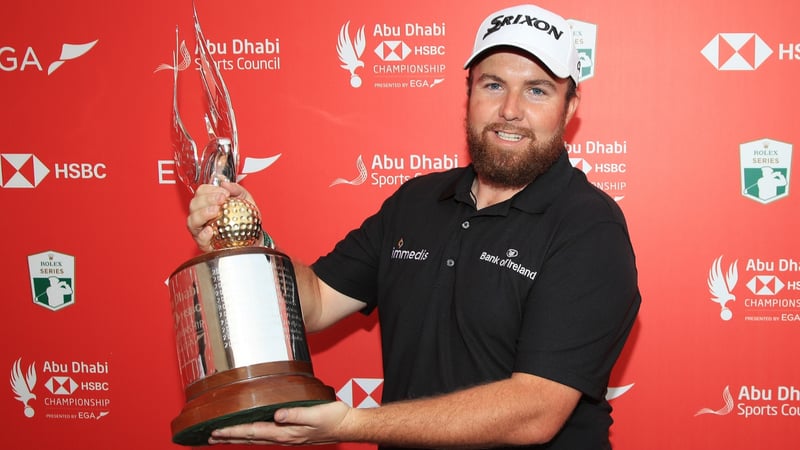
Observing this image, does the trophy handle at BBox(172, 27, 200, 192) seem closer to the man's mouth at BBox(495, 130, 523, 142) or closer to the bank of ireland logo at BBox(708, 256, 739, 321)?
the man's mouth at BBox(495, 130, 523, 142)

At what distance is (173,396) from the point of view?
80.7 inches

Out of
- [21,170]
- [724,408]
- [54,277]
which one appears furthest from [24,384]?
[724,408]

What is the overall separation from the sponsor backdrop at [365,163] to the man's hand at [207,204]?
0.66 m

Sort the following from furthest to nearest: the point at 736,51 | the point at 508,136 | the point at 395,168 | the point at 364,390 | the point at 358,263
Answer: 1. the point at 364,390
2. the point at 395,168
3. the point at 736,51
4. the point at 358,263
5. the point at 508,136

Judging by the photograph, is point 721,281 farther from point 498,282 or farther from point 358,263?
point 358,263

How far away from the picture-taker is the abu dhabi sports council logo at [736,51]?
5.84 feet

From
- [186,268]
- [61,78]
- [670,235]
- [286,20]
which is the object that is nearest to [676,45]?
[670,235]

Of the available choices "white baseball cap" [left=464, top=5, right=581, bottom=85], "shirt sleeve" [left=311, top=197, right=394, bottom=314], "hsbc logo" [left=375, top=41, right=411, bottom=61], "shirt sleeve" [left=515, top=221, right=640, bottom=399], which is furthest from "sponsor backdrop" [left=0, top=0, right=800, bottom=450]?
"shirt sleeve" [left=515, top=221, right=640, bottom=399]

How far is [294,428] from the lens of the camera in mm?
1108

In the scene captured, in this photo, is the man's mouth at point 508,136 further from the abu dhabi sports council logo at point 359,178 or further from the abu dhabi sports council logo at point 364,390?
the abu dhabi sports council logo at point 364,390

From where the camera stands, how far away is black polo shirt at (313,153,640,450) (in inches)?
48.6

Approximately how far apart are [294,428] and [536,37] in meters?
0.86

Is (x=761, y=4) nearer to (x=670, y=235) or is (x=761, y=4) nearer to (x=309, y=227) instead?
(x=670, y=235)

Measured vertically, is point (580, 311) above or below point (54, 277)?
below
